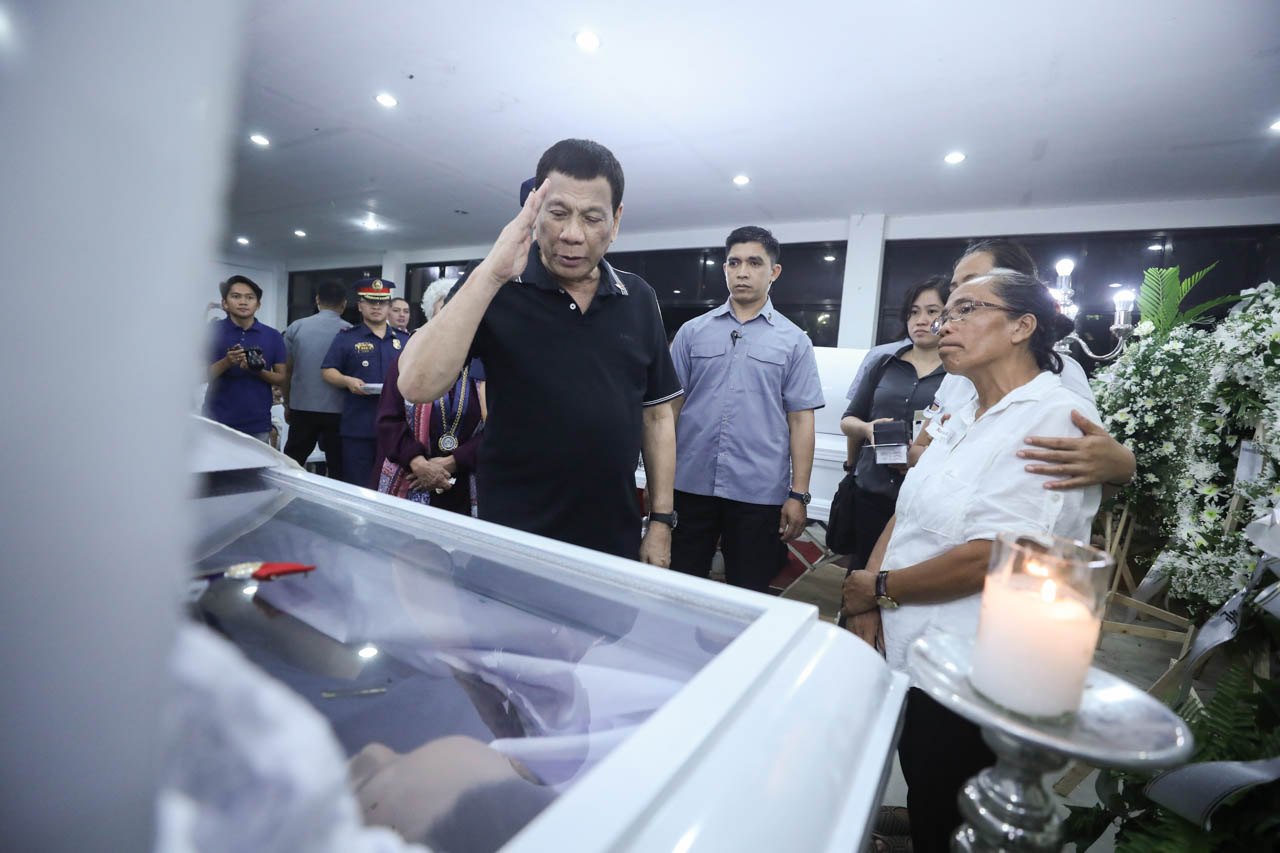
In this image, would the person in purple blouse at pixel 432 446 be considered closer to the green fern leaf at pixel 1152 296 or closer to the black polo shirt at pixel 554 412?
the black polo shirt at pixel 554 412

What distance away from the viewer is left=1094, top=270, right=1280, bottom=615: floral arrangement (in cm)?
199

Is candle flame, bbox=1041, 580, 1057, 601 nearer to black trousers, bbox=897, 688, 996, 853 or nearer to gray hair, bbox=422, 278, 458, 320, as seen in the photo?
black trousers, bbox=897, 688, 996, 853

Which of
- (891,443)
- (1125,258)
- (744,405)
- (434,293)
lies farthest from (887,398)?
(1125,258)

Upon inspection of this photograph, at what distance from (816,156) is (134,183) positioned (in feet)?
20.6

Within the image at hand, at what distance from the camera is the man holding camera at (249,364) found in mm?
3289

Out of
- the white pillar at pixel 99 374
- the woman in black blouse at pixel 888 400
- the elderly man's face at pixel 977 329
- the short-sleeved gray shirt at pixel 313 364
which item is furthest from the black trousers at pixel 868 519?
the short-sleeved gray shirt at pixel 313 364

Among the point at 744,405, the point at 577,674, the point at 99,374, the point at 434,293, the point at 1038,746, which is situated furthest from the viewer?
the point at 434,293

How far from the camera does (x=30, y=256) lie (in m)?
0.11

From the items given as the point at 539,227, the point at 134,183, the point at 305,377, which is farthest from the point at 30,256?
the point at 305,377

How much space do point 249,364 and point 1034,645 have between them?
3.82 m

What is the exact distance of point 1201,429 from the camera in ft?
8.47

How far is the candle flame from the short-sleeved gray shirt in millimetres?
4145

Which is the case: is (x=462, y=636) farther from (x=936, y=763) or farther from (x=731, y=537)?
(x=731, y=537)

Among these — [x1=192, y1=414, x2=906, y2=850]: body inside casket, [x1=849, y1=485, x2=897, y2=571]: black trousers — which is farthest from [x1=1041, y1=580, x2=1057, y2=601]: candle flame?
[x1=849, y1=485, x2=897, y2=571]: black trousers
